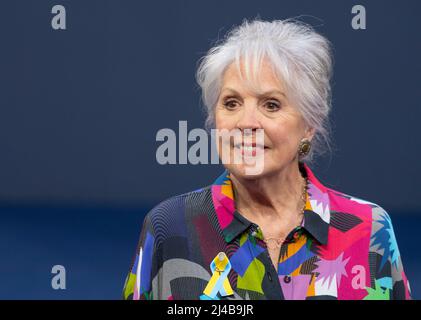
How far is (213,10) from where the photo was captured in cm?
602

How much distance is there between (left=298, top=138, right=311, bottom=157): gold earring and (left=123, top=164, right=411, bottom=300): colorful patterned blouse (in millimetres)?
107

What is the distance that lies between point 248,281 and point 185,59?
4.29 metres

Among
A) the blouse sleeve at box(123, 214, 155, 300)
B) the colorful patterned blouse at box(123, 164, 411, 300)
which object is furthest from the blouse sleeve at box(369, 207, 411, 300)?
the blouse sleeve at box(123, 214, 155, 300)

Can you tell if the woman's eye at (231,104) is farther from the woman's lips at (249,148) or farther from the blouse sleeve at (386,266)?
the blouse sleeve at (386,266)

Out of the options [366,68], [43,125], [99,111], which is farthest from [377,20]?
[43,125]

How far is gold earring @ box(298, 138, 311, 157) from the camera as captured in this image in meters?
2.12

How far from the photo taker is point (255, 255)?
200 cm

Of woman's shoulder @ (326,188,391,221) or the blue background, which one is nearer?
woman's shoulder @ (326,188,391,221)

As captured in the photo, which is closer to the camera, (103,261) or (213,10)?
(103,261)

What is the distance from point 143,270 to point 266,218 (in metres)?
0.31

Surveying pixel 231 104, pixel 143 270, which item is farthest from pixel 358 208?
pixel 143 270

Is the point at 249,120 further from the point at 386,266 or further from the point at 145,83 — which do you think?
the point at 145,83

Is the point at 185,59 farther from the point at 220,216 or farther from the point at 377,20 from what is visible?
the point at 220,216

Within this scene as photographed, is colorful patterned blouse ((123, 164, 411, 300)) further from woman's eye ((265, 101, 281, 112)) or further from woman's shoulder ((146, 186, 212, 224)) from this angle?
woman's eye ((265, 101, 281, 112))
